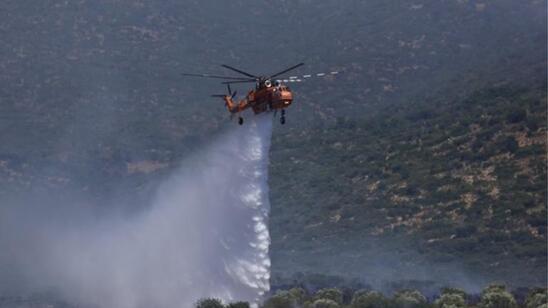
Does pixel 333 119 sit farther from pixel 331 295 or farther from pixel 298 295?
pixel 298 295

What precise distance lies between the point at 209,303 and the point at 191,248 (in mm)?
3297

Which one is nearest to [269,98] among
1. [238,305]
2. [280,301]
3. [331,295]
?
[238,305]

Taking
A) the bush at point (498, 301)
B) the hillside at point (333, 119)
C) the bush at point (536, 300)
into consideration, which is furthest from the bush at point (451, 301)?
the hillside at point (333, 119)

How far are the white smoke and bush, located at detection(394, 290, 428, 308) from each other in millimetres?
12765

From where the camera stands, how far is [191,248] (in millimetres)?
80000

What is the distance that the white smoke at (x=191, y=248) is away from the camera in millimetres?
77312

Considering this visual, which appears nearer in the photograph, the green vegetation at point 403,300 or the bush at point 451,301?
the green vegetation at point 403,300

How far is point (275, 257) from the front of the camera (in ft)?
410

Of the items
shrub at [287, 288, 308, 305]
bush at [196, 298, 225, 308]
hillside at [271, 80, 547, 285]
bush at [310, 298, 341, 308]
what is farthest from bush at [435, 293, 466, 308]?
hillside at [271, 80, 547, 285]

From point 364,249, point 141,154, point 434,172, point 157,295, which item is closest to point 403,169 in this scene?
point 434,172

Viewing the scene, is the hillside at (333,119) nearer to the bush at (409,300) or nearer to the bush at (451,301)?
the bush at (409,300)

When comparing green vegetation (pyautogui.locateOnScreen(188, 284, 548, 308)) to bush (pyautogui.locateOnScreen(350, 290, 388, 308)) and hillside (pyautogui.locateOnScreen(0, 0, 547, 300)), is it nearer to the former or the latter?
bush (pyautogui.locateOnScreen(350, 290, 388, 308))

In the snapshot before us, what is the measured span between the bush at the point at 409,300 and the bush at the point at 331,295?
351 centimetres

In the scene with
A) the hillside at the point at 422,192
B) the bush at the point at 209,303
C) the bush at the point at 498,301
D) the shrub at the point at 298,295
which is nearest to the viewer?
the bush at the point at 209,303
